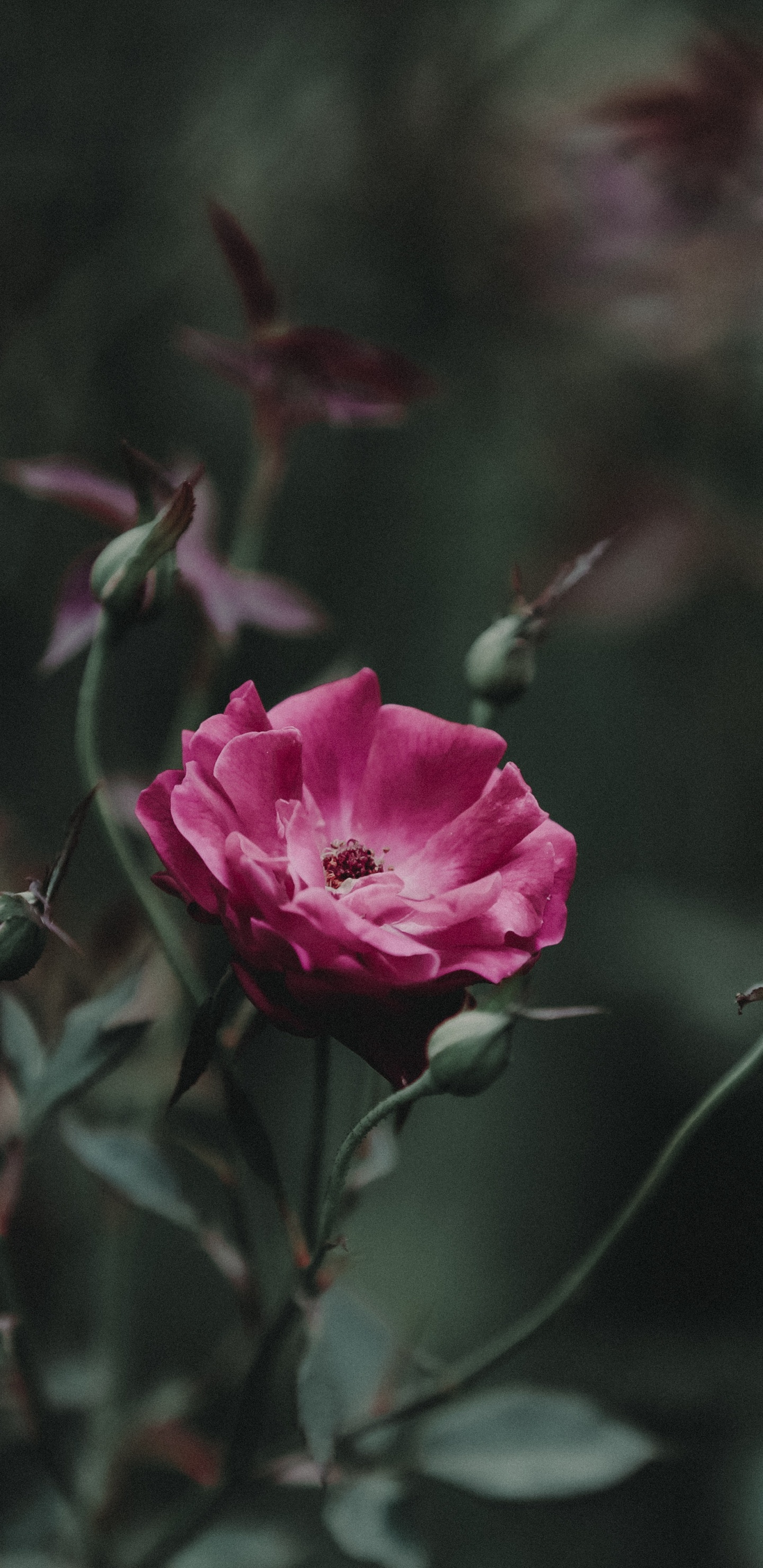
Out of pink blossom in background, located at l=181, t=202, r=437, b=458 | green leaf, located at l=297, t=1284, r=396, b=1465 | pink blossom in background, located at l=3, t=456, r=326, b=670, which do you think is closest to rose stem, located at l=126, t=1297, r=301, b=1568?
green leaf, located at l=297, t=1284, r=396, b=1465

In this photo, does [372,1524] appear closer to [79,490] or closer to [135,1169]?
[135,1169]

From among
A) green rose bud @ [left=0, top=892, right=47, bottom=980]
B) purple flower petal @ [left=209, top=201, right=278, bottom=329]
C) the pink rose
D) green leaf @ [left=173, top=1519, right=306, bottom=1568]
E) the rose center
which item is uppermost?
purple flower petal @ [left=209, top=201, right=278, bottom=329]

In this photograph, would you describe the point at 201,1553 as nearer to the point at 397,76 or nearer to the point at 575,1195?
the point at 575,1195

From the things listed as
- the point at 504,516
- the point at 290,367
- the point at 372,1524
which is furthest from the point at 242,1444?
the point at 504,516

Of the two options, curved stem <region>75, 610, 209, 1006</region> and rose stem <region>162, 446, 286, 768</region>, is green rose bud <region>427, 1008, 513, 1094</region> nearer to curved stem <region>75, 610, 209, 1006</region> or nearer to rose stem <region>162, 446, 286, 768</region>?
curved stem <region>75, 610, 209, 1006</region>

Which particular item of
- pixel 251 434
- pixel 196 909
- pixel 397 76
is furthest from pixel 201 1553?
pixel 397 76

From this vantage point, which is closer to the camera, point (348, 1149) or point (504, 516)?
point (348, 1149)
